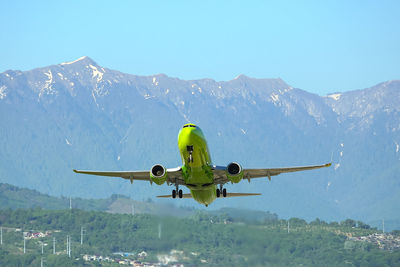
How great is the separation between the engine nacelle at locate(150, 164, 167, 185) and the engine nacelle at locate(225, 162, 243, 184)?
4.94 metres

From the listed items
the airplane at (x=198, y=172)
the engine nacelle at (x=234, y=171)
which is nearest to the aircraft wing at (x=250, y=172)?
the airplane at (x=198, y=172)

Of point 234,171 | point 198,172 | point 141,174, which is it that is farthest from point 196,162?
point 141,174

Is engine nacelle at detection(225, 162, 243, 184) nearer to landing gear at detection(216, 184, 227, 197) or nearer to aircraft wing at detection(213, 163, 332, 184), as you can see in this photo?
aircraft wing at detection(213, 163, 332, 184)

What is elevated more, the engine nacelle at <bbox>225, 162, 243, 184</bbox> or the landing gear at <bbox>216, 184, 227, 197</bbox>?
the engine nacelle at <bbox>225, 162, 243, 184</bbox>

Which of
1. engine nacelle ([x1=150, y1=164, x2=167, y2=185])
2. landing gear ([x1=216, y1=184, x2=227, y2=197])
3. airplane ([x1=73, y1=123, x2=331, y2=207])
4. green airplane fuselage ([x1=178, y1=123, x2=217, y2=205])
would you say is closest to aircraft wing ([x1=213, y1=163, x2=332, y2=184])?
airplane ([x1=73, y1=123, x2=331, y2=207])

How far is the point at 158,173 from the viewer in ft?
211

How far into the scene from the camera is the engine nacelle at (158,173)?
2517 inches

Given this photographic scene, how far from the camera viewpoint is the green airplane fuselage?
61.9 metres

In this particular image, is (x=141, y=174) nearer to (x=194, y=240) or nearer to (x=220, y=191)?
(x=220, y=191)

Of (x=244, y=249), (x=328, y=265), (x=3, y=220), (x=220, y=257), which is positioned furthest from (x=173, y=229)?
(x=3, y=220)

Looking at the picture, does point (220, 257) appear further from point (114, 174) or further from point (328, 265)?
point (114, 174)

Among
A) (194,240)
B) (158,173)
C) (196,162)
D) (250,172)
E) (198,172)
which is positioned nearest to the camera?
(196,162)

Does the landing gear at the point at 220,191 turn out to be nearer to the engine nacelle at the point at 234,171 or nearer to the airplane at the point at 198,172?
the airplane at the point at 198,172

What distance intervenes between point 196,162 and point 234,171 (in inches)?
131
